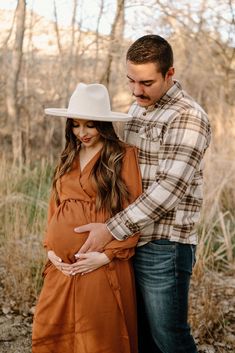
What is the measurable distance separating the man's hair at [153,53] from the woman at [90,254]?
0.86 ft

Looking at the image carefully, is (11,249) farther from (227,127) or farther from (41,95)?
(41,95)

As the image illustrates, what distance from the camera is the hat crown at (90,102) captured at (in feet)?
6.83

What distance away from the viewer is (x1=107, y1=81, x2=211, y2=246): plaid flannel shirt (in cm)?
190

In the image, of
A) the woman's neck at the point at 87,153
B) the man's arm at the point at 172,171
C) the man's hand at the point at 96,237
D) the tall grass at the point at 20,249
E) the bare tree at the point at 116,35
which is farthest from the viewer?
the bare tree at the point at 116,35

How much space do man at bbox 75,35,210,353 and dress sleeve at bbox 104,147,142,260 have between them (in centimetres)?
3

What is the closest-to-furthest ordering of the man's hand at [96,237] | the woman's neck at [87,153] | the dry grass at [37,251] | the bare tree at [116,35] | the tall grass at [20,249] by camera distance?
1. the man's hand at [96,237]
2. the woman's neck at [87,153]
3. the dry grass at [37,251]
4. the tall grass at [20,249]
5. the bare tree at [116,35]

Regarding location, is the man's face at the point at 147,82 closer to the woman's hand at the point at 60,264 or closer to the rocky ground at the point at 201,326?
the woman's hand at the point at 60,264

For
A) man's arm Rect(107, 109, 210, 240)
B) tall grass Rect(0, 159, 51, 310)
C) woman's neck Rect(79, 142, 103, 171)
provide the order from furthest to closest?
1. tall grass Rect(0, 159, 51, 310)
2. woman's neck Rect(79, 142, 103, 171)
3. man's arm Rect(107, 109, 210, 240)

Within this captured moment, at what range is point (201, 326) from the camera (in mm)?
3273

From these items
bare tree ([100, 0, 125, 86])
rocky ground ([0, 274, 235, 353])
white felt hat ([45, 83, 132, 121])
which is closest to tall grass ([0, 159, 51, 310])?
rocky ground ([0, 274, 235, 353])

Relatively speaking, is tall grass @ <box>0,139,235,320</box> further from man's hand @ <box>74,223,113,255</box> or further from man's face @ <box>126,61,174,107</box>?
man's face @ <box>126,61,174,107</box>

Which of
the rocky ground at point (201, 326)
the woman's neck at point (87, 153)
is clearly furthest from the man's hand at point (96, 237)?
the rocky ground at point (201, 326)

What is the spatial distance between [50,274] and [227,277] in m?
2.60

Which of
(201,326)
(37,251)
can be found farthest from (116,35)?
(201,326)
